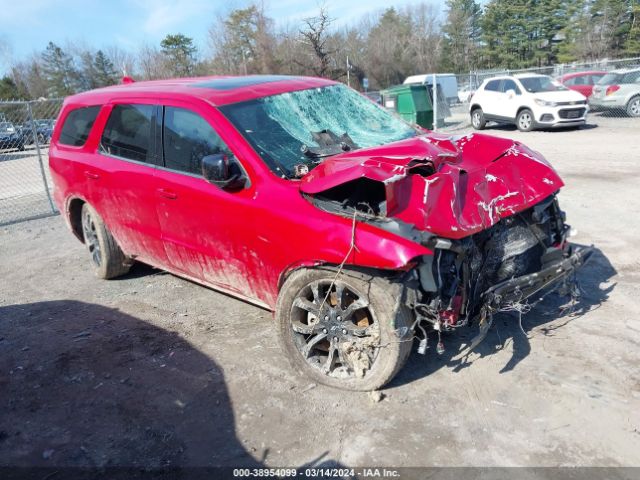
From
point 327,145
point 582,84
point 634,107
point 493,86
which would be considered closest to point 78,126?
point 327,145

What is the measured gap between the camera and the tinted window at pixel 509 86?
16688mm

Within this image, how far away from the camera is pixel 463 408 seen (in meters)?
3.11

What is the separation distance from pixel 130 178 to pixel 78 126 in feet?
4.44

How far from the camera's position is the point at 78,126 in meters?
5.34

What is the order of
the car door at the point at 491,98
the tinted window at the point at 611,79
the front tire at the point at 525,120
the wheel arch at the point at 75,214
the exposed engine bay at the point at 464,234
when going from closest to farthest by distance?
the exposed engine bay at the point at 464,234
the wheel arch at the point at 75,214
the front tire at the point at 525,120
the car door at the point at 491,98
the tinted window at the point at 611,79

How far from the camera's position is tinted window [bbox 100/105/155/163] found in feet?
14.4

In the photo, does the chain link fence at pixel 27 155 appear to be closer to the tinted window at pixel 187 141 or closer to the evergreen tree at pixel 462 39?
the tinted window at pixel 187 141

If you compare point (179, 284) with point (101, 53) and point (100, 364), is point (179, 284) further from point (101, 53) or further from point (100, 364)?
point (101, 53)

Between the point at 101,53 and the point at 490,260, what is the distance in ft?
171

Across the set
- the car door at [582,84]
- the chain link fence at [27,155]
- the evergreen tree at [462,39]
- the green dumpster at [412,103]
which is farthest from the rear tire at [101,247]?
the evergreen tree at [462,39]

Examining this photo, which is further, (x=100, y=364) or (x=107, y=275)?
(x=107, y=275)

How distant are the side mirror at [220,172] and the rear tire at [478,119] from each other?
52.6 feet

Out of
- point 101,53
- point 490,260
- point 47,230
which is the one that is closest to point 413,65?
point 101,53

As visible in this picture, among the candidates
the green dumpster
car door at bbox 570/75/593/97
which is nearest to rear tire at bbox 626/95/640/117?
car door at bbox 570/75/593/97
